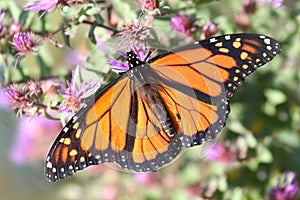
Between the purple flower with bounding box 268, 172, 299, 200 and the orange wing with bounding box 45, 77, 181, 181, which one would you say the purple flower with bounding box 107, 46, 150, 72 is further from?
the purple flower with bounding box 268, 172, 299, 200

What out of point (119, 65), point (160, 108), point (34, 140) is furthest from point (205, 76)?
point (34, 140)

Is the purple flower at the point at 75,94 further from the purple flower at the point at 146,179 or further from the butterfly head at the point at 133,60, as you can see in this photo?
the purple flower at the point at 146,179

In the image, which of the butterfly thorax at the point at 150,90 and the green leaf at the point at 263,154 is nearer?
the butterfly thorax at the point at 150,90

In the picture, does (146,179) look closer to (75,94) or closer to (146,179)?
(146,179)

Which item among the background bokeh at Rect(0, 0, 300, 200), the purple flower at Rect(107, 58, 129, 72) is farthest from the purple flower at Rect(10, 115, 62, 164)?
the purple flower at Rect(107, 58, 129, 72)

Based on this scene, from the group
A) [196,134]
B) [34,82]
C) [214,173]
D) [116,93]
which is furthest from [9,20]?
[214,173]


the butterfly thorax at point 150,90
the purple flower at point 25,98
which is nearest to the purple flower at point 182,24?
the butterfly thorax at point 150,90
